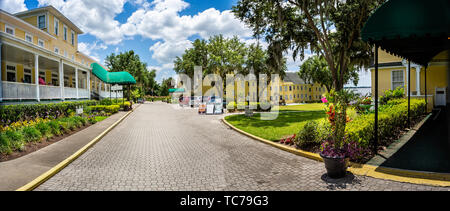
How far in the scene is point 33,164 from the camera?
20.5 feet

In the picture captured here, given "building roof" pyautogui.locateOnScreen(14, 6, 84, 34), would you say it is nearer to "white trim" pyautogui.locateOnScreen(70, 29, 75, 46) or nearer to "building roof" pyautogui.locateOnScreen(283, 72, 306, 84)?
"white trim" pyautogui.locateOnScreen(70, 29, 75, 46)

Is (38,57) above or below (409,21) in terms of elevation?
above

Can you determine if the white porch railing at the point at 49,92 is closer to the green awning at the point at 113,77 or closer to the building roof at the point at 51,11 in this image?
the green awning at the point at 113,77

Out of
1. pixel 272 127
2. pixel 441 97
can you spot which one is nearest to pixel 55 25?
pixel 272 127

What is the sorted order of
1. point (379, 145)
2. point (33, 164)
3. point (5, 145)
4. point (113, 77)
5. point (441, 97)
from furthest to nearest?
point (113, 77) < point (441, 97) < point (379, 145) < point (5, 145) < point (33, 164)

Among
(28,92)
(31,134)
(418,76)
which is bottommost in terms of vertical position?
(31,134)

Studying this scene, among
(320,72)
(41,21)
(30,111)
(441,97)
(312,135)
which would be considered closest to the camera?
(312,135)

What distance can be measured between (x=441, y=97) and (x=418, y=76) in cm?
333

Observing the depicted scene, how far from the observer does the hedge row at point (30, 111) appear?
36.1 ft

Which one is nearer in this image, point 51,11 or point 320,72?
point 51,11

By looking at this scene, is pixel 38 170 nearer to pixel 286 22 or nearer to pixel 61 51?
pixel 286 22

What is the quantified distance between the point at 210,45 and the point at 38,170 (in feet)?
127

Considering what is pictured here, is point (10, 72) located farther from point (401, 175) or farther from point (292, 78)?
point (292, 78)
